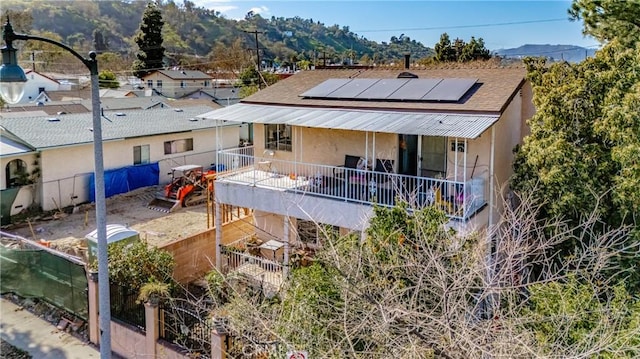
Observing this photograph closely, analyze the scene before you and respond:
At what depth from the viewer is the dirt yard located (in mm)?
21531

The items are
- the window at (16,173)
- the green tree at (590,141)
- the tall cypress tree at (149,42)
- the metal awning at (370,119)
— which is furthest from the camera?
the tall cypress tree at (149,42)

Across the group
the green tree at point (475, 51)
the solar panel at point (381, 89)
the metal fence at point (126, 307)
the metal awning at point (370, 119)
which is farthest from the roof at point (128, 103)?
the metal fence at point (126, 307)

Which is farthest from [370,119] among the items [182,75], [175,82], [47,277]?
[182,75]

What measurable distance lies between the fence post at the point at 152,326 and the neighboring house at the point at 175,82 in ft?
180

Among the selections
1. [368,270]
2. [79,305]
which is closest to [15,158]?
[79,305]

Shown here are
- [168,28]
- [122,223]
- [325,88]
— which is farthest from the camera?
[168,28]

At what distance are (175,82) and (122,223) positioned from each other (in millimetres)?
42847

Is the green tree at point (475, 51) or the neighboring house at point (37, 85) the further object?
the neighboring house at point (37, 85)

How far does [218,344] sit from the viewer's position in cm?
1002

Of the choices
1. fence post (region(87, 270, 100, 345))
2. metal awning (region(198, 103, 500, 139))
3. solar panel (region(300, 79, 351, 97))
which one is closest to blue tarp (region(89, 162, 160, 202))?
metal awning (region(198, 103, 500, 139))

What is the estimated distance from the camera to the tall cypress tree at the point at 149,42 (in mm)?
71688

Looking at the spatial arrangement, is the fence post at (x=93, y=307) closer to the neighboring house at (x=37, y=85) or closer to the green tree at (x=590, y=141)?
the green tree at (x=590, y=141)

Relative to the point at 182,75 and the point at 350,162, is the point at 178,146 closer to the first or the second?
the point at 350,162

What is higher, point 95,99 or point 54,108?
point 95,99
